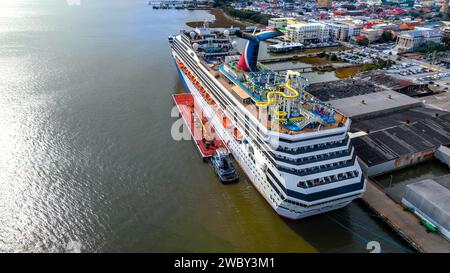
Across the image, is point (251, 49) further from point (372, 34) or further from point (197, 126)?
point (372, 34)

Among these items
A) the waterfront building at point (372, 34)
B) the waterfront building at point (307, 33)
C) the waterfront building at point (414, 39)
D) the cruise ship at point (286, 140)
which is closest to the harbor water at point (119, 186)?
the cruise ship at point (286, 140)

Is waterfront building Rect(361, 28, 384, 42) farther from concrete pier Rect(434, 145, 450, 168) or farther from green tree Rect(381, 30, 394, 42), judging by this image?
concrete pier Rect(434, 145, 450, 168)

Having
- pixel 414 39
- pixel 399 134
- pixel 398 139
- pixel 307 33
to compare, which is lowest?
pixel 398 139

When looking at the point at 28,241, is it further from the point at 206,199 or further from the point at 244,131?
the point at 244,131

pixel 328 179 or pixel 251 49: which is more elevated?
pixel 251 49

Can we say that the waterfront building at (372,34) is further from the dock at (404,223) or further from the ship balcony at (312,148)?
the ship balcony at (312,148)

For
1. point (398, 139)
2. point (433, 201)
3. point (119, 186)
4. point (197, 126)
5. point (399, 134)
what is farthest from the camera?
point (197, 126)

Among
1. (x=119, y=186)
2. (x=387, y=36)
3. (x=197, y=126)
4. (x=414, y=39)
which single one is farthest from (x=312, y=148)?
(x=387, y=36)
